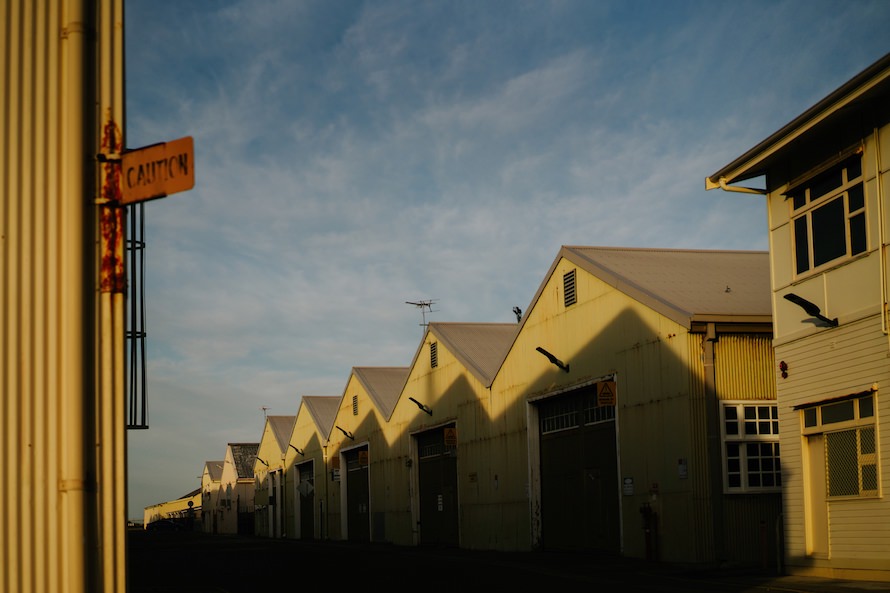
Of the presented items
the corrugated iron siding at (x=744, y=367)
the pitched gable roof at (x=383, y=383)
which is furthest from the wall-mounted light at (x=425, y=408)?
the corrugated iron siding at (x=744, y=367)

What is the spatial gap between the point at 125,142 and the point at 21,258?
3.33ft

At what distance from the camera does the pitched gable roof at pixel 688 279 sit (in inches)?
878

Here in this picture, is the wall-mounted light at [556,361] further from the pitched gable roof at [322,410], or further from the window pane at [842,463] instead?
the pitched gable roof at [322,410]

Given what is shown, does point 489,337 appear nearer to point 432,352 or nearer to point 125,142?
point 432,352

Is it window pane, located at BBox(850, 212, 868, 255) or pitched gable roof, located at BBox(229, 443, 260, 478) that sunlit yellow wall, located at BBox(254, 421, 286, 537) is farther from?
window pane, located at BBox(850, 212, 868, 255)

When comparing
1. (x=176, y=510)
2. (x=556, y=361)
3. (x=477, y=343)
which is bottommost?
(x=176, y=510)

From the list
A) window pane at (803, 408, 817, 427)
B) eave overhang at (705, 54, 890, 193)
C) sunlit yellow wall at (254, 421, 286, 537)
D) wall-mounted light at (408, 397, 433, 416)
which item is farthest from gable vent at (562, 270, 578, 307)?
sunlit yellow wall at (254, 421, 286, 537)

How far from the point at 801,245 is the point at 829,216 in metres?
0.93

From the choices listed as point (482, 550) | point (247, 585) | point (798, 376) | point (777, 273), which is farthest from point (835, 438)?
point (482, 550)

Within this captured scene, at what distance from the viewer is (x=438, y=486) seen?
38.1m

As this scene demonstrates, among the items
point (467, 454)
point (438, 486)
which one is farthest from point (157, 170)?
point (438, 486)

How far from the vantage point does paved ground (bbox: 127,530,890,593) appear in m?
16.7

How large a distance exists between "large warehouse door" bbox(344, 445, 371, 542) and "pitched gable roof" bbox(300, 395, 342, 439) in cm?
408

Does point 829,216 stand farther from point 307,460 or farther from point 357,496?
point 307,460
